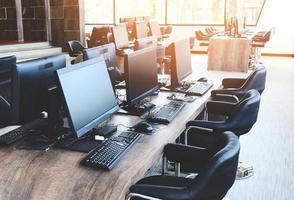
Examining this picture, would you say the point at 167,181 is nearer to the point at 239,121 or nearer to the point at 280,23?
the point at 239,121

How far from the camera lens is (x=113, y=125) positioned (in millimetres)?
2293

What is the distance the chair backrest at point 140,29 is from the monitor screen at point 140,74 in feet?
13.5

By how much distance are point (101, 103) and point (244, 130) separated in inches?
44.7

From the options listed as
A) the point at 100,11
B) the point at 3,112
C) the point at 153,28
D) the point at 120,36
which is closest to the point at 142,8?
the point at 100,11

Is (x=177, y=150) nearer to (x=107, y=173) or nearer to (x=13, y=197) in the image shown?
(x=107, y=173)

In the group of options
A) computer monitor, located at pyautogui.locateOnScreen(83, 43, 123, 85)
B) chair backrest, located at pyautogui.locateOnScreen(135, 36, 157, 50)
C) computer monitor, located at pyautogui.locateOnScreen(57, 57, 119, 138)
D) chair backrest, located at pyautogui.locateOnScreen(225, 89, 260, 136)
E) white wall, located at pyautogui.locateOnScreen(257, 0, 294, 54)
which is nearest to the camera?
computer monitor, located at pyautogui.locateOnScreen(57, 57, 119, 138)

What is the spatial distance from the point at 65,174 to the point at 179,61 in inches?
79.9

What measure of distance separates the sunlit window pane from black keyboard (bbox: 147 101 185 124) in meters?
9.71

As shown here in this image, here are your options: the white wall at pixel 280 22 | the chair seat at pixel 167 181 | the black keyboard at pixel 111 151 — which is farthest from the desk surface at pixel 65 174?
the white wall at pixel 280 22

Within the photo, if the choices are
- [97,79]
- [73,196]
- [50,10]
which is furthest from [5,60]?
[50,10]

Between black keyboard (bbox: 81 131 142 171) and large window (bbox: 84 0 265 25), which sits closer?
black keyboard (bbox: 81 131 142 171)

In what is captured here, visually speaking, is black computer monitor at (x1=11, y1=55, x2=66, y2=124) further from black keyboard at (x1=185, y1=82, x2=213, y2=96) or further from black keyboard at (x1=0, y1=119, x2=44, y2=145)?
black keyboard at (x1=185, y1=82, x2=213, y2=96)

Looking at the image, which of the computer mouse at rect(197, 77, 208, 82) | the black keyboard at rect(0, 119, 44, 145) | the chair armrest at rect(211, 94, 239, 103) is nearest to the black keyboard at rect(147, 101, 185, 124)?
the chair armrest at rect(211, 94, 239, 103)

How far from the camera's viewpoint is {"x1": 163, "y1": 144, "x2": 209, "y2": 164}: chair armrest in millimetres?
2105
